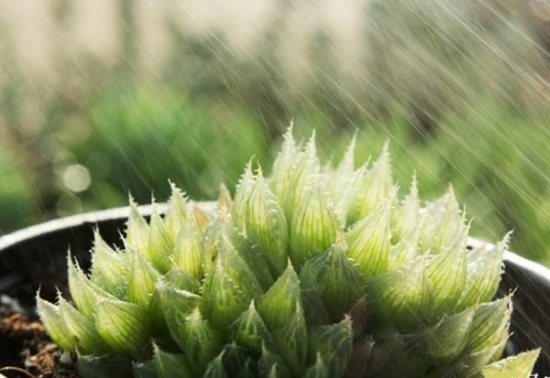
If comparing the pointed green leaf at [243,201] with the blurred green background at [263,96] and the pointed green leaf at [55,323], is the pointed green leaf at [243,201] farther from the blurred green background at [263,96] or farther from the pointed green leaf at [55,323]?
the blurred green background at [263,96]

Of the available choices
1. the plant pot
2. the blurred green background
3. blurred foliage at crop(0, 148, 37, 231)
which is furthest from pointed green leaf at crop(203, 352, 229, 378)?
blurred foliage at crop(0, 148, 37, 231)

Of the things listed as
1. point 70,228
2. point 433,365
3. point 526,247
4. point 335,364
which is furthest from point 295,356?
point 526,247

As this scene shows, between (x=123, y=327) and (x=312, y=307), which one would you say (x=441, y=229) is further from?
(x=123, y=327)

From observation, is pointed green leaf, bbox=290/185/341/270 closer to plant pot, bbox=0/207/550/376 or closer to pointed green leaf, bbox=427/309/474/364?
pointed green leaf, bbox=427/309/474/364

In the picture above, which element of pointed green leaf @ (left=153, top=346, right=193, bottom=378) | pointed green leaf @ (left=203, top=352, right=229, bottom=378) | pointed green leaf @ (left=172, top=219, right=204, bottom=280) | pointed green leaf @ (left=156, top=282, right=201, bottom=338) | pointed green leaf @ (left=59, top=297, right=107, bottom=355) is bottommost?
pointed green leaf @ (left=59, top=297, right=107, bottom=355)

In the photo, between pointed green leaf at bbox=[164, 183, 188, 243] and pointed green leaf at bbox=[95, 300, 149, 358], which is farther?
pointed green leaf at bbox=[164, 183, 188, 243]

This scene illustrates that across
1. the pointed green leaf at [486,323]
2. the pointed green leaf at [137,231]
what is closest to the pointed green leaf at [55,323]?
the pointed green leaf at [137,231]
